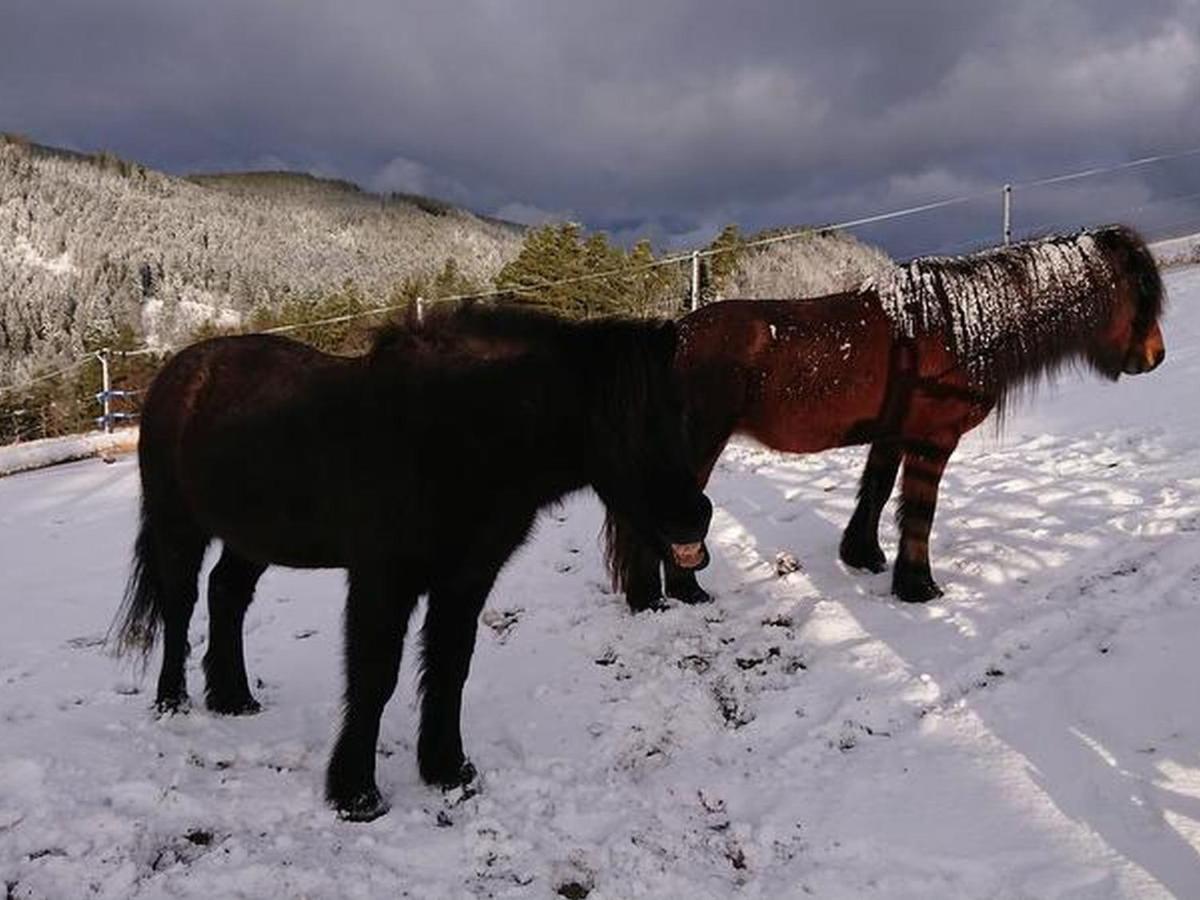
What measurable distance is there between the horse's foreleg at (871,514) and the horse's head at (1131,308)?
149 cm

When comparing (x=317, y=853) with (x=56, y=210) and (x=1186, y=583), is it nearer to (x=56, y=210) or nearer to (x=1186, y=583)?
(x=1186, y=583)

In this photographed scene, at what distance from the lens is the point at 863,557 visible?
18.3 ft

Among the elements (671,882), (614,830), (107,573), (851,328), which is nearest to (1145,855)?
(671,882)

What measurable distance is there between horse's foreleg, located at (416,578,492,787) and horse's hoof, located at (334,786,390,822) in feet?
0.85

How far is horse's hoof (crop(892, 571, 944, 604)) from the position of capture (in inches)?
194

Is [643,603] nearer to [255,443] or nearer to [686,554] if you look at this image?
[686,554]

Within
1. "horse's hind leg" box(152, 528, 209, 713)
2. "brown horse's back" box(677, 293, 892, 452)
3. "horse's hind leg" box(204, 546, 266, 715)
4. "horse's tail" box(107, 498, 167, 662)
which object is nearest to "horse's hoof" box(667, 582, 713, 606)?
"brown horse's back" box(677, 293, 892, 452)

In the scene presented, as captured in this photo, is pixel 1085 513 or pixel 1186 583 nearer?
pixel 1186 583

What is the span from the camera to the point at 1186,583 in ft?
14.8

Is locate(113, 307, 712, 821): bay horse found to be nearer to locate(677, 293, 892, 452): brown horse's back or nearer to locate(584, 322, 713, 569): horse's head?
locate(584, 322, 713, 569): horse's head

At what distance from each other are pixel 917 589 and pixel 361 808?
10.8 ft

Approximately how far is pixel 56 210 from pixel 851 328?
144356 millimetres

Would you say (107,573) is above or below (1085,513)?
below

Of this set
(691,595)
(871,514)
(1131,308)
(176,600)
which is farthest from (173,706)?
(1131,308)
